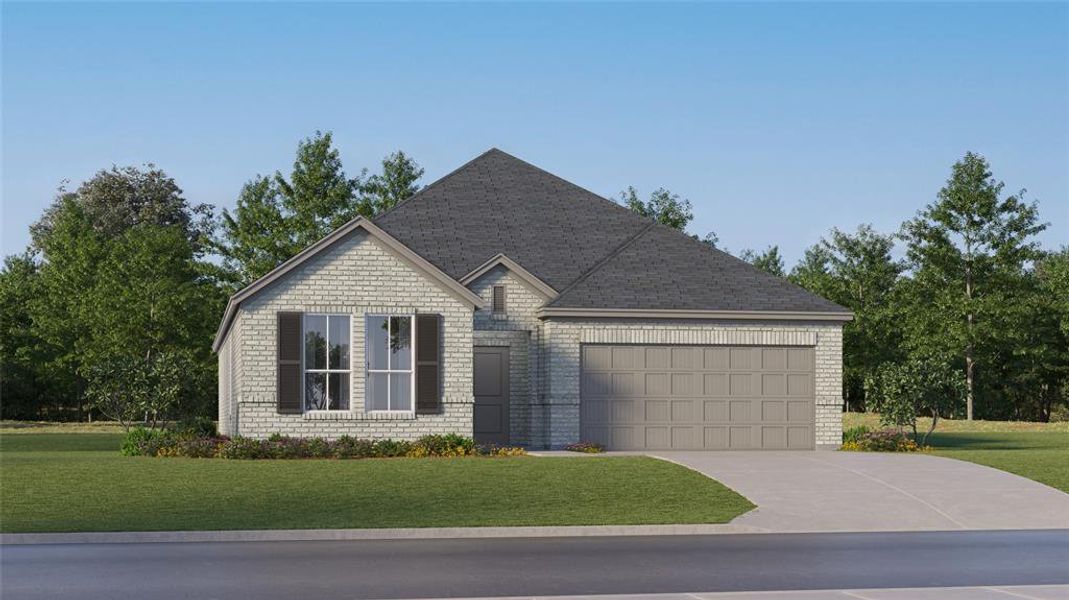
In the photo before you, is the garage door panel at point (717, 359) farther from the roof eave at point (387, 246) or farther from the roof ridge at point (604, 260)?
the roof eave at point (387, 246)

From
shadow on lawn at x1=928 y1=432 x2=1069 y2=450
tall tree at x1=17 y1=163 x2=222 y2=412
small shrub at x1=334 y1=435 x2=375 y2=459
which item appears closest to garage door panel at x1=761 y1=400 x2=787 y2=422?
shadow on lawn at x1=928 y1=432 x2=1069 y2=450

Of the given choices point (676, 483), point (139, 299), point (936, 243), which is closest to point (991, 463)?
point (676, 483)

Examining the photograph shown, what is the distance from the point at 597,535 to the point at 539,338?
14.0 m

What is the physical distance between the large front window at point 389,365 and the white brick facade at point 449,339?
0.78ft

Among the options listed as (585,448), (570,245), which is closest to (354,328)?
(585,448)

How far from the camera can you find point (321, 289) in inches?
1153

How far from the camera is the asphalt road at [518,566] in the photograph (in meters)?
13.0

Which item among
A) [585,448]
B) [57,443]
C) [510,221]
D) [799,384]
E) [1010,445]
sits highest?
[510,221]

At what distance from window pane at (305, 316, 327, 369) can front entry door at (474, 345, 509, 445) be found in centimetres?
456

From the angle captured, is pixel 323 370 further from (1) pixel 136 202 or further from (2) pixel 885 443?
(1) pixel 136 202

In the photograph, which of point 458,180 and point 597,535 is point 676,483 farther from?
point 458,180

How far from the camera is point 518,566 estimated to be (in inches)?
585

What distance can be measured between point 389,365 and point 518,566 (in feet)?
49.6

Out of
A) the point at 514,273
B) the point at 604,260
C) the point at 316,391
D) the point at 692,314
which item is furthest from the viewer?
the point at 604,260
